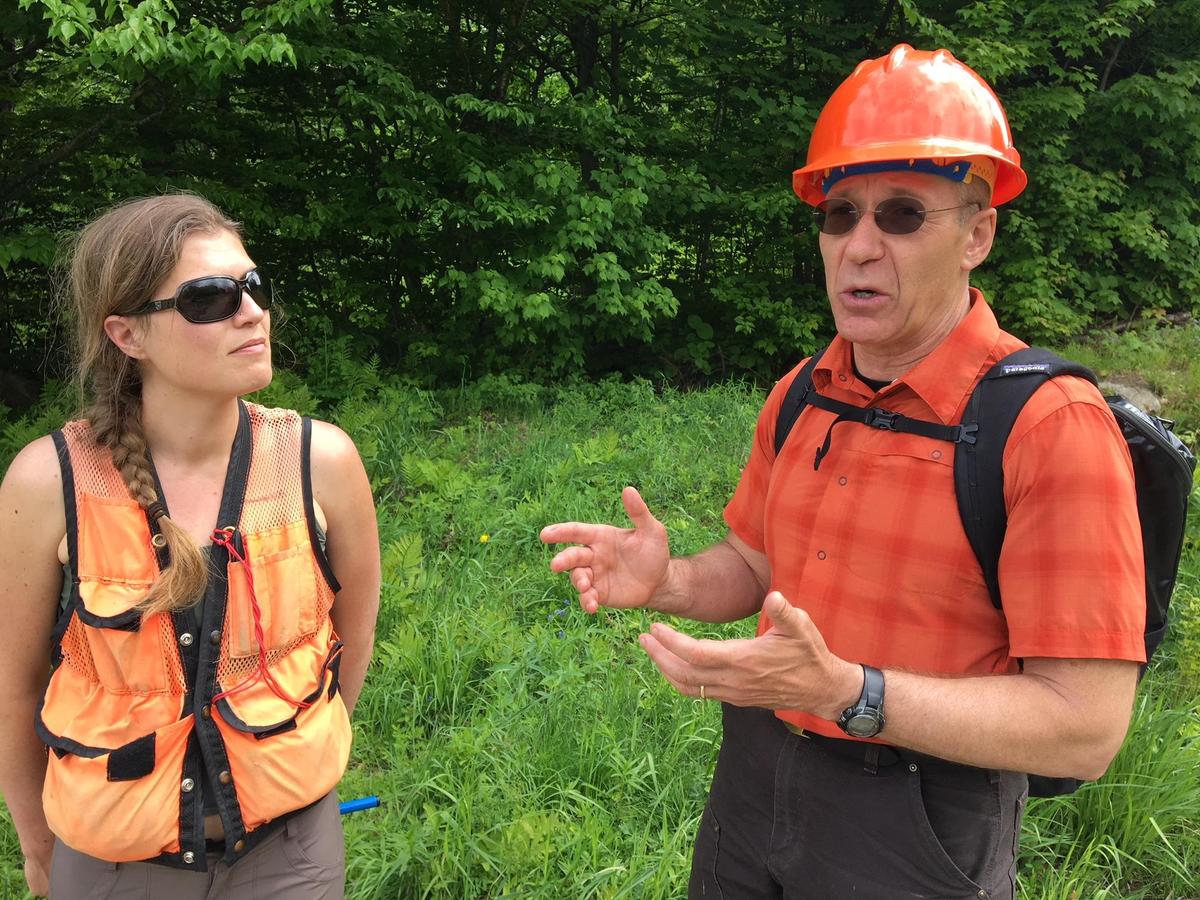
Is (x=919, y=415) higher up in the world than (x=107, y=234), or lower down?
lower down

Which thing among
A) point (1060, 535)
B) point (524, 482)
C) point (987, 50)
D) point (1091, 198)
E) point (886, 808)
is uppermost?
point (987, 50)

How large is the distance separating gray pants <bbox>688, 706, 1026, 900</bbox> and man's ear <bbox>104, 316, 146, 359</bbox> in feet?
4.76

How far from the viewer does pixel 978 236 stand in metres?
1.54

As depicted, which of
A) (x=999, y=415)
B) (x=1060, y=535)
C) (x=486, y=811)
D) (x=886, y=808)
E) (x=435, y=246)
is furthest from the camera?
(x=435, y=246)

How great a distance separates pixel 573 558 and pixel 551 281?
21.5 ft

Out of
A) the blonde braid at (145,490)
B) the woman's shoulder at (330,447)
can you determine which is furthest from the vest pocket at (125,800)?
the woman's shoulder at (330,447)

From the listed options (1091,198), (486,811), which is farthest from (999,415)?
(1091,198)

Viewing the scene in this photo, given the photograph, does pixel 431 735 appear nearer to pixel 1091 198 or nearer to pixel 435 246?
pixel 435 246

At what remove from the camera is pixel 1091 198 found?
8672 millimetres

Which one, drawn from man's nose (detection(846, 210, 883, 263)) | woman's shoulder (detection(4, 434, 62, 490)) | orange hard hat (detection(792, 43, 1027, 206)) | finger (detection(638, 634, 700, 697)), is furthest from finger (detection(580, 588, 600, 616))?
A: woman's shoulder (detection(4, 434, 62, 490))

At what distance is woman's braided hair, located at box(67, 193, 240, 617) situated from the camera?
1605mm

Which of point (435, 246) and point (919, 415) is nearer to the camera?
point (919, 415)

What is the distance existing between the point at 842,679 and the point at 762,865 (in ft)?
1.97

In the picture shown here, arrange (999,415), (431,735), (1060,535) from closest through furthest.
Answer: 1. (1060,535)
2. (999,415)
3. (431,735)
